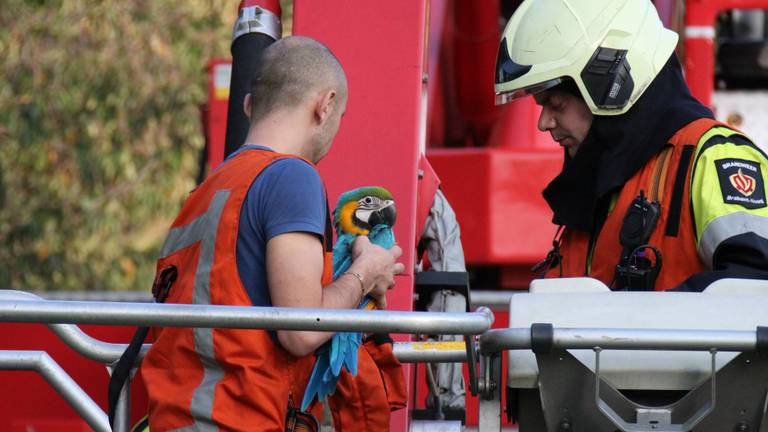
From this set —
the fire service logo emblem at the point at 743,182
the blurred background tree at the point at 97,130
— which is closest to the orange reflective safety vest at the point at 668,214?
the fire service logo emblem at the point at 743,182

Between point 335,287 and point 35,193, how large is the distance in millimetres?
9041

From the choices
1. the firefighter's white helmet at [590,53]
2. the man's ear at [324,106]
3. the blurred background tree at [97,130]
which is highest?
the firefighter's white helmet at [590,53]

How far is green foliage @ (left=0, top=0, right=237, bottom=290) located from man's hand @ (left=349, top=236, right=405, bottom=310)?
814 cm

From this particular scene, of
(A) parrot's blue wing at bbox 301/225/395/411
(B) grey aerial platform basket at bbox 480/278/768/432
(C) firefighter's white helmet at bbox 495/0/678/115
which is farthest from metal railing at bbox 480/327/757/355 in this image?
(C) firefighter's white helmet at bbox 495/0/678/115

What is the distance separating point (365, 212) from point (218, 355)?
0.47 m

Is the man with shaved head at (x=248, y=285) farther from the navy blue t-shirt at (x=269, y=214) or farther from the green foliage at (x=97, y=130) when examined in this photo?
the green foliage at (x=97, y=130)

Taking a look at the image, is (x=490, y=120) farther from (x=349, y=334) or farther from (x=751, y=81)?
(x=349, y=334)

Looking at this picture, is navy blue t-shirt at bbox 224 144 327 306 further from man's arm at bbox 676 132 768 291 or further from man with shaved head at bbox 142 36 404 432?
man's arm at bbox 676 132 768 291

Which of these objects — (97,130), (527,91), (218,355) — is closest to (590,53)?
(527,91)

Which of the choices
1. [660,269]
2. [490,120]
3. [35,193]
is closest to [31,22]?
[35,193]

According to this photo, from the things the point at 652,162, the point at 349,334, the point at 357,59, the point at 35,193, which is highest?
the point at 357,59

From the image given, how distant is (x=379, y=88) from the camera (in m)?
3.40

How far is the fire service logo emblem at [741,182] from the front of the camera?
292cm

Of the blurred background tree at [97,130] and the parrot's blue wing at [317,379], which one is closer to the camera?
the parrot's blue wing at [317,379]
